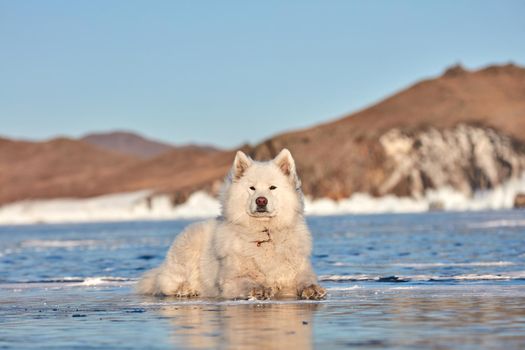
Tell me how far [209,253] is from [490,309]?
360 cm

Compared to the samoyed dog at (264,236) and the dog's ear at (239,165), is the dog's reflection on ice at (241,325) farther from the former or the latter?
the dog's ear at (239,165)

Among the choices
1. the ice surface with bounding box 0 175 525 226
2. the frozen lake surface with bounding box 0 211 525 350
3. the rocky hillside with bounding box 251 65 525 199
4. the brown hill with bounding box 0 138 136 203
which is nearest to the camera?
the frozen lake surface with bounding box 0 211 525 350

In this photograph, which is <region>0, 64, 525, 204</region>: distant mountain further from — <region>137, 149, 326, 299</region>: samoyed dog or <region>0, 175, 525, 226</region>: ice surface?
<region>137, 149, 326, 299</region>: samoyed dog

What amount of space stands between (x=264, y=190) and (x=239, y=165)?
1.41 feet

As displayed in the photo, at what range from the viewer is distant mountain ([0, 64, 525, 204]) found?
11769 cm

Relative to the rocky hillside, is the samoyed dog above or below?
below

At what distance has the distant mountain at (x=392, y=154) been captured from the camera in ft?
386

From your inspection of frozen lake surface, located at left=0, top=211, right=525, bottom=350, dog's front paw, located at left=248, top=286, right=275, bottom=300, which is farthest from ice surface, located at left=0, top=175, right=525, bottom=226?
dog's front paw, located at left=248, top=286, right=275, bottom=300

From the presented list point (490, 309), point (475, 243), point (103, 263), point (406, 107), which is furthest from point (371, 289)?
point (406, 107)

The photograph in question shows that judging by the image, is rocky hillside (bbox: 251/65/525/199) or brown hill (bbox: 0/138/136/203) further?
brown hill (bbox: 0/138/136/203)

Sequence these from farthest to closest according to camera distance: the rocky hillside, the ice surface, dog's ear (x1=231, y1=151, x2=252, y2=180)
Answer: the rocky hillside < the ice surface < dog's ear (x1=231, y1=151, x2=252, y2=180)

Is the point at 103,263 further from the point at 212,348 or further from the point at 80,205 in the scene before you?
the point at 80,205

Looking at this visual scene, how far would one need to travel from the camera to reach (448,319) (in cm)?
940

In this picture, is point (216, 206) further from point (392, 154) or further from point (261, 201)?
point (261, 201)
